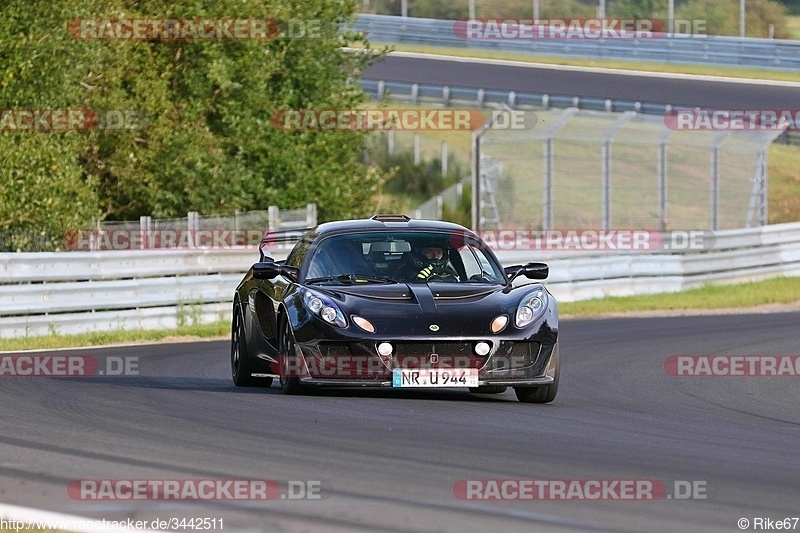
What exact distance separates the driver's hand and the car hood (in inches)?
12.3

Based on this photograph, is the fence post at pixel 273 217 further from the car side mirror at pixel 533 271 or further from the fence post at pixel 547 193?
the car side mirror at pixel 533 271

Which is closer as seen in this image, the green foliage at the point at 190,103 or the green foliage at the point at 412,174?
the green foliage at the point at 190,103

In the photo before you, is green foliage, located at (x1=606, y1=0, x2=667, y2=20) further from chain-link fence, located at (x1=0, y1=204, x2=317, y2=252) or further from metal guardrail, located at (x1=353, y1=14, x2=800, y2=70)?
chain-link fence, located at (x1=0, y1=204, x2=317, y2=252)

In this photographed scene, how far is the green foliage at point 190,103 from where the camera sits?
81.8 feet

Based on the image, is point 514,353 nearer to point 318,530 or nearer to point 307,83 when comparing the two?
point 318,530

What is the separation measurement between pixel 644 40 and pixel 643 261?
817 inches

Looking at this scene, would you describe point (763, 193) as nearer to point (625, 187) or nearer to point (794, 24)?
point (625, 187)

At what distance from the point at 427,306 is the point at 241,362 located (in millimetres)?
2338

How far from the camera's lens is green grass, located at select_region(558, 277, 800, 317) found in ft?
80.5

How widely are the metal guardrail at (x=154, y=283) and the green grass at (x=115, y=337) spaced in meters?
0.28

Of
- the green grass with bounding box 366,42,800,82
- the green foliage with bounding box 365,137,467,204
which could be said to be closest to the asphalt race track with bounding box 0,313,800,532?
the green foliage with bounding box 365,137,467,204

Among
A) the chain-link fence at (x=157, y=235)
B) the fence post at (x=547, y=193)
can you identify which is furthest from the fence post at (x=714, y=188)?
the chain-link fence at (x=157, y=235)

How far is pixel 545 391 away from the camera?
10906mm

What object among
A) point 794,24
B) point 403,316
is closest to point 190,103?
point 403,316
